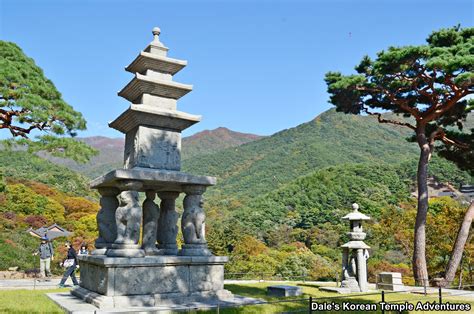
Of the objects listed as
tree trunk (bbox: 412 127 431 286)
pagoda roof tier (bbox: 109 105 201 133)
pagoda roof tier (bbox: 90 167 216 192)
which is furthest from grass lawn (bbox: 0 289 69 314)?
tree trunk (bbox: 412 127 431 286)

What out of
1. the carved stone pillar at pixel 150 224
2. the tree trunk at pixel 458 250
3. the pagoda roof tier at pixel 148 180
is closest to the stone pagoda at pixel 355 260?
the tree trunk at pixel 458 250

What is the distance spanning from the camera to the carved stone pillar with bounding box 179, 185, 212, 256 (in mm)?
9219

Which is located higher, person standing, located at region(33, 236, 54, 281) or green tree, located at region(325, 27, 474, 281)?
green tree, located at region(325, 27, 474, 281)

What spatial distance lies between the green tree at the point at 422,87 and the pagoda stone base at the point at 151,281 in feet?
31.7

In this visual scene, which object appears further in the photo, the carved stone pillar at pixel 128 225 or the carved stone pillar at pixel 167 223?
the carved stone pillar at pixel 167 223

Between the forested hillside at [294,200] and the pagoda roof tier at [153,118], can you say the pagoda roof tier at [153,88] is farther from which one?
the forested hillside at [294,200]

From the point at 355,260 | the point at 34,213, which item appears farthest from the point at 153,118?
the point at 34,213

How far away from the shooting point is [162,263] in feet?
27.9

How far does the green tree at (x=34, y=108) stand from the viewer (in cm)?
1332

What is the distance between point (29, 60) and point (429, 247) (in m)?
21.4

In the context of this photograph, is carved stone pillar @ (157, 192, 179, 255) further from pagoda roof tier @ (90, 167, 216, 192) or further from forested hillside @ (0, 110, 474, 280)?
forested hillside @ (0, 110, 474, 280)

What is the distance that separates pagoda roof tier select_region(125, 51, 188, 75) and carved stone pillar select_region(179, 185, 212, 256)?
2.97m

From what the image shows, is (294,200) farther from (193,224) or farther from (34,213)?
(193,224)

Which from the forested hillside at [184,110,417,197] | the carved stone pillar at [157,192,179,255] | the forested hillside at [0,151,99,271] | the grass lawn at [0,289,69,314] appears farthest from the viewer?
the forested hillside at [184,110,417,197]
